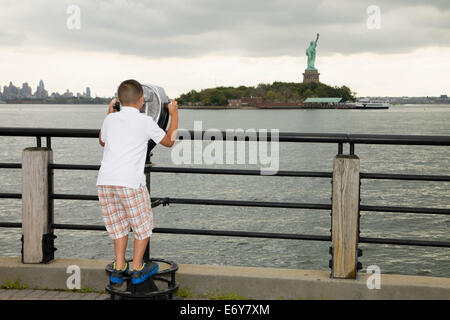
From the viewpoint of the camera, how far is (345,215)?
4227 millimetres

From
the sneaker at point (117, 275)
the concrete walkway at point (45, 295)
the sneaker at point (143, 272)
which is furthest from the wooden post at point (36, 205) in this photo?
the sneaker at point (143, 272)

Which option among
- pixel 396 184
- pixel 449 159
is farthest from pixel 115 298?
pixel 449 159

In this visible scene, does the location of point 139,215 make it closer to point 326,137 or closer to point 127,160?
point 127,160

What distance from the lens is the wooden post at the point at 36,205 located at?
4570mm

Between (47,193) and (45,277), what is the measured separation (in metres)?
0.69

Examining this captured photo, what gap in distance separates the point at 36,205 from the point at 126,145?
4.79 ft

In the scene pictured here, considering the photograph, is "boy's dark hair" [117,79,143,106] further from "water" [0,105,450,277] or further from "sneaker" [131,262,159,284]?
"water" [0,105,450,277]

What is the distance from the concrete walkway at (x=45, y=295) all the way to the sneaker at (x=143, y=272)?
1.99 feet

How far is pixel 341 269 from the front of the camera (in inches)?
168

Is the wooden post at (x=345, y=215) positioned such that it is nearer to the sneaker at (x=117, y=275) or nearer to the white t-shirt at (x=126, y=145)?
the white t-shirt at (x=126, y=145)

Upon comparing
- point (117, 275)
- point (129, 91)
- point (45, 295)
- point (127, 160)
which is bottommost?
point (45, 295)

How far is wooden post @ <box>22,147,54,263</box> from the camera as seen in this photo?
457 centimetres

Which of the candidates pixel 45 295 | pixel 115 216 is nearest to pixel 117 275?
pixel 115 216

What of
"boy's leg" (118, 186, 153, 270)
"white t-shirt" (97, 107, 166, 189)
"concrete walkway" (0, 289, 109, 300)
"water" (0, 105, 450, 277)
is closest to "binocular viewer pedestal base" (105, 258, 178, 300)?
"boy's leg" (118, 186, 153, 270)
